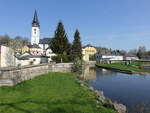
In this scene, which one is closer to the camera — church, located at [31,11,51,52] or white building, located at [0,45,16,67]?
white building, located at [0,45,16,67]

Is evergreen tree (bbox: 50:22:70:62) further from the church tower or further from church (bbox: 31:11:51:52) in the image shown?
the church tower

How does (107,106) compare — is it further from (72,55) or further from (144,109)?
(72,55)

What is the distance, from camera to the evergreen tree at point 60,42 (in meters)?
41.1

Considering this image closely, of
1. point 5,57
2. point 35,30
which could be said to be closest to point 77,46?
point 5,57

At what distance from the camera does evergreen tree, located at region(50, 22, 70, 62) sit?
41125 millimetres

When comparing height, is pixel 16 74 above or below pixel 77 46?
below

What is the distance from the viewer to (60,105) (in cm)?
792

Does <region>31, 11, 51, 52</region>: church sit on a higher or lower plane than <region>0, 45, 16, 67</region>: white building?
higher

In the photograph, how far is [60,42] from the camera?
4150 centimetres

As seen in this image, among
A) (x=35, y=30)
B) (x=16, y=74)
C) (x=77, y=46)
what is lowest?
(x=16, y=74)

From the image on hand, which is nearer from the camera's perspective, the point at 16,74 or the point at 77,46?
the point at 16,74

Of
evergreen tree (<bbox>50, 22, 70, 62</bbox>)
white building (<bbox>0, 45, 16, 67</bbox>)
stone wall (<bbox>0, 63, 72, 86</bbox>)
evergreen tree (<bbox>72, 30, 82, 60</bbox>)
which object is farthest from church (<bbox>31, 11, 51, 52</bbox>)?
stone wall (<bbox>0, 63, 72, 86</bbox>)

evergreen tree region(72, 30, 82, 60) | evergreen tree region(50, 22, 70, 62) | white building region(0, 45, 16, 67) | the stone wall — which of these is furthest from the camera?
evergreen tree region(72, 30, 82, 60)

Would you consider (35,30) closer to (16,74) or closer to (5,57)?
(5,57)
